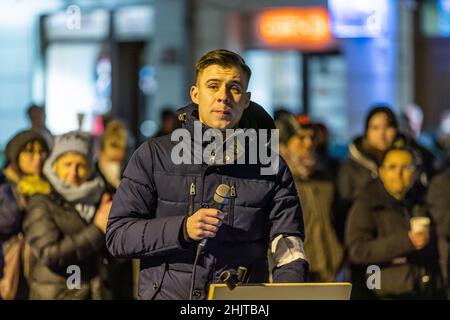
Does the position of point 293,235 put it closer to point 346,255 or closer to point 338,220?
point 346,255

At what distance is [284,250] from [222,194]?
41 cm

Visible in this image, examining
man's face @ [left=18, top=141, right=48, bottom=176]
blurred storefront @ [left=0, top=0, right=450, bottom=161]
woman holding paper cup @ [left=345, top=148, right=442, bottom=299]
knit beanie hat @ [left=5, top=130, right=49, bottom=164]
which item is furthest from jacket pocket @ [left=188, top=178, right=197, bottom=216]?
blurred storefront @ [left=0, top=0, right=450, bottom=161]

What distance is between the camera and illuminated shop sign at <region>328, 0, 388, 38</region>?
15953 millimetres

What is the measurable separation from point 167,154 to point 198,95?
0.83 ft

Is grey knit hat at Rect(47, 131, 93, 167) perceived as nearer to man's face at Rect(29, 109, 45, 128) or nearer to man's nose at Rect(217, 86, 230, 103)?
man's nose at Rect(217, 86, 230, 103)

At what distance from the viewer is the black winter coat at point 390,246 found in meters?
8.20

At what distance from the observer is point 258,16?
796 inches

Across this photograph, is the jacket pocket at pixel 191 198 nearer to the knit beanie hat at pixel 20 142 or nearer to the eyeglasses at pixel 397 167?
the eyeglasses at pixel 397 167

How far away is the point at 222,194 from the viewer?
4.86m

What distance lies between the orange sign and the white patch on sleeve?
14.8m

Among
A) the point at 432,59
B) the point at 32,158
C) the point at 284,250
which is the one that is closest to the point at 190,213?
the point at 284,250
